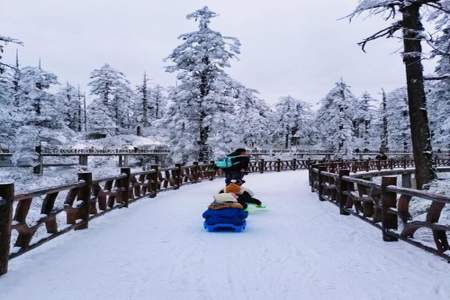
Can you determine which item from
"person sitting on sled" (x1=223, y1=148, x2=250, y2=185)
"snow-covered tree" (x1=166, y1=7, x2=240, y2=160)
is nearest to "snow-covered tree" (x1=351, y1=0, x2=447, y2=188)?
"person sitting on sled" (x1=223, y1=148, x2=250, y2=185)

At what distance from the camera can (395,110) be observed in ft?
185

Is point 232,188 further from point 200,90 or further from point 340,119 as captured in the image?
point 340,119

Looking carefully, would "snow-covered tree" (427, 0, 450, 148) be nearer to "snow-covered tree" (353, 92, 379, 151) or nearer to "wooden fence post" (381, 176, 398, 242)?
"wooden fence post" (381, 176, 398, 242)

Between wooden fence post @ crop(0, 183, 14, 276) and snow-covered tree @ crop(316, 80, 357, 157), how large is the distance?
4916 centimetres

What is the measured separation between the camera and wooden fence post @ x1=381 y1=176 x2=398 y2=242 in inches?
285

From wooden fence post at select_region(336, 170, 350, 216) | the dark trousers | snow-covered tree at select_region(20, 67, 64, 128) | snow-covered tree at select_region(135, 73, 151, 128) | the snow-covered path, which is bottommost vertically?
the snow-covered path

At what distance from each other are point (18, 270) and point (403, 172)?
35217mm

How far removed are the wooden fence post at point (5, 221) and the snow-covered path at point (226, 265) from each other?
0.19m

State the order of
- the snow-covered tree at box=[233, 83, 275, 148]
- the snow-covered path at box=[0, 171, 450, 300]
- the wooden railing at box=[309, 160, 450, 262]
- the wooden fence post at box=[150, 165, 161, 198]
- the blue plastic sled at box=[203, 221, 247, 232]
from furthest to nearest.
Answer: the snow-covered tree at box=[233, 83, 275, 148] → the wooden fence post at box=[150, 165, 161, 198] → the blue plastic sled at box=[203, 221, 247, 232] → the wooden railing at box=[309, 160, 450, 262] → the snow-covered path at box=[0, 171, 450, 300]

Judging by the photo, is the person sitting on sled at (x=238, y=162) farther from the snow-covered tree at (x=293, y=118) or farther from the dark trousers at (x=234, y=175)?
the snow-covered tree at (x=293, y=118)

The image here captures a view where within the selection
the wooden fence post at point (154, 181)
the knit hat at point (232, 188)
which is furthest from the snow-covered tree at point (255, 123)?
the knit hat at point (232, 188)

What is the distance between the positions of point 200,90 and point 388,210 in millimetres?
Answer: 20816

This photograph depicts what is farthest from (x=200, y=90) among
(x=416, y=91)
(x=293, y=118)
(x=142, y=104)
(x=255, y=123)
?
(x=142, y=104)

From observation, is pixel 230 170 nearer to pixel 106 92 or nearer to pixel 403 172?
pixel 403 172
